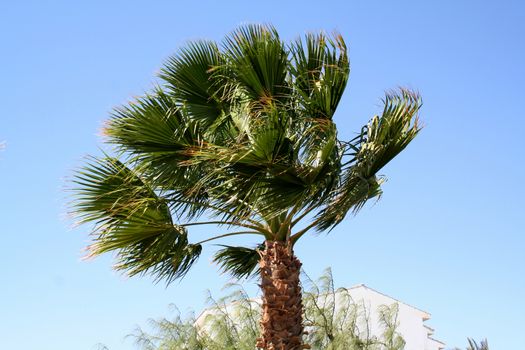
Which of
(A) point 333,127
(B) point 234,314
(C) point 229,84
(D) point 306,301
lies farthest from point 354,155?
(B) point 234,314

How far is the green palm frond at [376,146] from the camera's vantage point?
8750 millimetres

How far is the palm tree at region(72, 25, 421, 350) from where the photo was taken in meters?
8.59

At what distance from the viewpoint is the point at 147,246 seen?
9703mm

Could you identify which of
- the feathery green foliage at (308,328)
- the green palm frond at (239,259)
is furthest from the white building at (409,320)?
the green palm frond at (239,259)

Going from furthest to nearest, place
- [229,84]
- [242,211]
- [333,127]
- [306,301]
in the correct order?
→ 1. [306,301]
2. [229,84]
3. [242,211]
4. [333,127]

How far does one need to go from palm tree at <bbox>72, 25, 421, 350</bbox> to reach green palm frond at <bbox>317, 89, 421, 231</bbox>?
0.01 meters

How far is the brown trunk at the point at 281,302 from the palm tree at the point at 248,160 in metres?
0.01

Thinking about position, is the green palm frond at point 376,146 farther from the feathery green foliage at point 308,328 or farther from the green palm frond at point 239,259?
the feathery green foliage at point 308,328

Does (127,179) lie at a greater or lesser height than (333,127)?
lesser

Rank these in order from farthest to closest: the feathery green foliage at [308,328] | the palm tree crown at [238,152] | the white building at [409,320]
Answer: the white building at [409,320] → the feathery green foliage at [308,328] → the palm tree crown at [238,152]

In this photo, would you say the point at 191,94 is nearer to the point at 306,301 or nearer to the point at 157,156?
the point at 157,156

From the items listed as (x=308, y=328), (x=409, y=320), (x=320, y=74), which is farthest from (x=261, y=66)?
(x=409, y=320)

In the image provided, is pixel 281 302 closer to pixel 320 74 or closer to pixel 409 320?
pixel 320 74

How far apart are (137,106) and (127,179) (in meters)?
1.03
